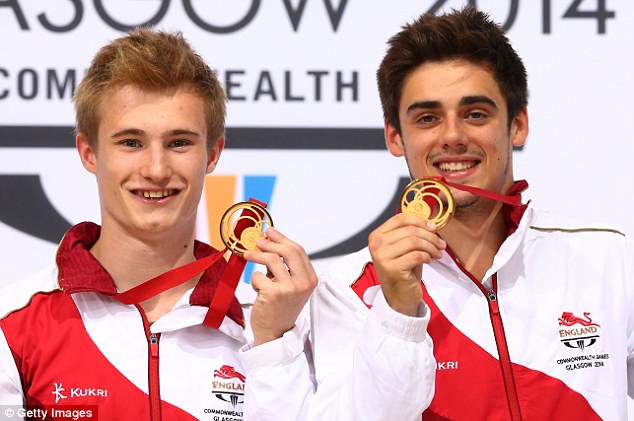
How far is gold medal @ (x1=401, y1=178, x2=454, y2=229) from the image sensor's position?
2.40 meters

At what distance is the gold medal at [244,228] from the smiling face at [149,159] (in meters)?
0.15

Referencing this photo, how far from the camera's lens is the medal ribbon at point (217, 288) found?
99.2 inches

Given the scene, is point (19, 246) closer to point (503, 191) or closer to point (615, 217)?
point (503, 191)

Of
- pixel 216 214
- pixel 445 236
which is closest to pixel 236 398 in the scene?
pixel 445 236

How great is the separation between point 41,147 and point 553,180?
1784 mm

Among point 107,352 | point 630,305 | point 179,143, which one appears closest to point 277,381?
point 107,352

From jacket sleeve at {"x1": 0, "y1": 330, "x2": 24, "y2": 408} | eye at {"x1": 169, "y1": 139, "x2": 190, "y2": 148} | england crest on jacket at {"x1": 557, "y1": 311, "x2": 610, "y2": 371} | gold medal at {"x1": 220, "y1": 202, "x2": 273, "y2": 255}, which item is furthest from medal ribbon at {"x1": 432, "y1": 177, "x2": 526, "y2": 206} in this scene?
jacket sleeve at {"x1": 0, "y1": 330, "x2": 24, "y2": 408}

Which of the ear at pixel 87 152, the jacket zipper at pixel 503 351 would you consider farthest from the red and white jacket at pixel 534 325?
the ear at pixel 87 152

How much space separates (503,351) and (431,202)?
429mm

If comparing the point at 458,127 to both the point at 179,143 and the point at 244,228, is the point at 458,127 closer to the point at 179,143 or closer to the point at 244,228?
the point at 244,228

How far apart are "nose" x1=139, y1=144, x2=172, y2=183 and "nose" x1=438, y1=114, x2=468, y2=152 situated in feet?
2.30

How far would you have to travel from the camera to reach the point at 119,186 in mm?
2561

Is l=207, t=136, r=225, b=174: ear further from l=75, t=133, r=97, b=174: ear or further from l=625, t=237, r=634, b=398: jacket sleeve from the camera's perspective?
l=625, t=237, r=634, b=398: jacket sleeve

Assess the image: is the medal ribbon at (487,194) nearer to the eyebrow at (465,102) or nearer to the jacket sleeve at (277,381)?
the eyebrow at (465,102)
